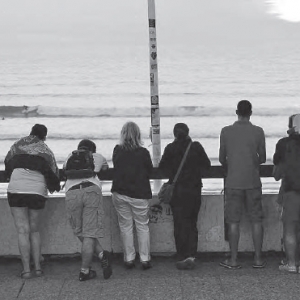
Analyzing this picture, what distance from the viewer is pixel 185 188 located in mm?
5004

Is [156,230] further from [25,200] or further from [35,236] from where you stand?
[25,200]

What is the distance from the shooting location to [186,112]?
8828 mm

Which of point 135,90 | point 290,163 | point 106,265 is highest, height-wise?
point 135,90

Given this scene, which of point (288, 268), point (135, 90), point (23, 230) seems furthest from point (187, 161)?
point (135, 90)

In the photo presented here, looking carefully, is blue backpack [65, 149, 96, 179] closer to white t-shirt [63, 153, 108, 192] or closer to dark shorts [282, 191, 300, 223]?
white t-shirt [63, 153, 108, 192]

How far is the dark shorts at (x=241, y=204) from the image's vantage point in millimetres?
4898

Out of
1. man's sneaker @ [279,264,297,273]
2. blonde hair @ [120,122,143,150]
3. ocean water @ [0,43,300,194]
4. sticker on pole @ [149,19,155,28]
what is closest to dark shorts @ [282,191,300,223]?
man's sneaker @ [279,264,297,273]

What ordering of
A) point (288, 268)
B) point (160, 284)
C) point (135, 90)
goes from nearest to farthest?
point (160, 284) < point (288, 268) < point (135, 90)

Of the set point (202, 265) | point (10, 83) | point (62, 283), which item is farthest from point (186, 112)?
point (62, 283)

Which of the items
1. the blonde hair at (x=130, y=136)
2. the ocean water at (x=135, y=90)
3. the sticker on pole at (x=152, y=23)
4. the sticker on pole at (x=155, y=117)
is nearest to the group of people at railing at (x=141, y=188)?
the blonde hair at (x=130, y=136)

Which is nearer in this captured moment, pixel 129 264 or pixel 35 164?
pixel 35 164

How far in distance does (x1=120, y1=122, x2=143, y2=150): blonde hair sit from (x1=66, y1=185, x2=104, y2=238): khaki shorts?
1.37 feet

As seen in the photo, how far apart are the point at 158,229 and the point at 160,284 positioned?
0.81 metres

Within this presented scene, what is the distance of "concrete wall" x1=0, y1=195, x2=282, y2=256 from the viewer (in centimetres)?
535
